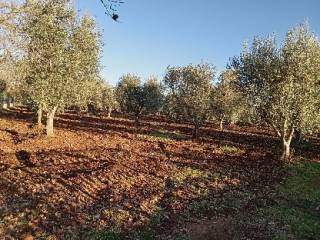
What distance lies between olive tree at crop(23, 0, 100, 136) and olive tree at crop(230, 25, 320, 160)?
60.5ft

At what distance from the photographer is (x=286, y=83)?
143 feet

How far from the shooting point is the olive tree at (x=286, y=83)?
142 ft

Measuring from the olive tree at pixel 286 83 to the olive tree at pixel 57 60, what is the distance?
18443 millimetres

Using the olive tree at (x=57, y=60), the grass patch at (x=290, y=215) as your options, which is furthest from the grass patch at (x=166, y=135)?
Result: the grass patch at (x=290, y=215)

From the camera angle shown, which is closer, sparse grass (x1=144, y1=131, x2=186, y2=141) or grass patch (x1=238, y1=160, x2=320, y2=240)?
grass patch (x1=238, y1=160, x2=320, y2=240)

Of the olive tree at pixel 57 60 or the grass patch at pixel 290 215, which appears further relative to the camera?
the olive tree at pixel 57 60

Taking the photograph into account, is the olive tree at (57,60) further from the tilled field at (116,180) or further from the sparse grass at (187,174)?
the sparse grass at (187,174)

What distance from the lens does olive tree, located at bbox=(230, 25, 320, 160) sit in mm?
43375

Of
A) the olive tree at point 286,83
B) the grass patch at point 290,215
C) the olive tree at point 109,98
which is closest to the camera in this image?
the grass patch at point 290,215

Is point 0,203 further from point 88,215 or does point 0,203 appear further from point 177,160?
point 177,160

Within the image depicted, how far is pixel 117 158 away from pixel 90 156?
231cm

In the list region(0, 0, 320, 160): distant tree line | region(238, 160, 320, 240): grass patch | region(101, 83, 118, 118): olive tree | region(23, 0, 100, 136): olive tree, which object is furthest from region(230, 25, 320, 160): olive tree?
region(101, 83, 118, 118): olive tree

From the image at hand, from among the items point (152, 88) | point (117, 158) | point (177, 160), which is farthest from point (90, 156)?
point (152, 88)

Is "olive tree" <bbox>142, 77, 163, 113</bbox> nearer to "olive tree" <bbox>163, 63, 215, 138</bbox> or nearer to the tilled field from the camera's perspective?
"olive tree" <bbox>163, 63, 215, 138</bbox>
